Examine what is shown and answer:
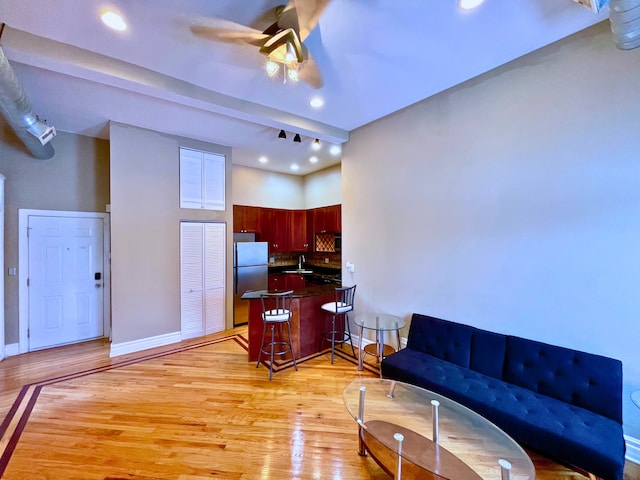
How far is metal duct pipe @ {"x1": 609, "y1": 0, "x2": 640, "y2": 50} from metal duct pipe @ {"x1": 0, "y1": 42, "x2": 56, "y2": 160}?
4.01m

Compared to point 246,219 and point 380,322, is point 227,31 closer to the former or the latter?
point 380,322

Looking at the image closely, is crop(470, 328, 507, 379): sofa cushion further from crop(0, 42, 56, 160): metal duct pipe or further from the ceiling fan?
crop(0, 42, 56, 160): metal duct pipe

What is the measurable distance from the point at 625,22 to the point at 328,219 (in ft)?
14.8

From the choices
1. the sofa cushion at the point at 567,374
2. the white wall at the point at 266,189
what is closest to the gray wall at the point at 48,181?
the white wall at the point at 266,189

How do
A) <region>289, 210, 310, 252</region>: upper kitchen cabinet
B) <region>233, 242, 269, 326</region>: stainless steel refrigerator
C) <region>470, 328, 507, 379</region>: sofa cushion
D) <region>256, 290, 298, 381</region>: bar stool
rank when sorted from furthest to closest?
<region>289, 210, 310, 252</region>: upper kitchen cabinet, <region>233, 242, 269, 326</region>: stainless steel refrigerator, <region>256, 290, 298, 381</region>: bar stool, <region>470, 328, 507, 379</region>: sofa cushion

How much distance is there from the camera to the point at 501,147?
2.56 m

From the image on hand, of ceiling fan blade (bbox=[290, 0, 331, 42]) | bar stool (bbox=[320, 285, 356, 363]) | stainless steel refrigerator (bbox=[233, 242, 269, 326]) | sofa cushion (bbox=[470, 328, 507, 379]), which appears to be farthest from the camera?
stainless steel refrigerator (bbox=[233, 242, 269, 326])

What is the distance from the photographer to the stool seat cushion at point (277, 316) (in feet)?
10.5

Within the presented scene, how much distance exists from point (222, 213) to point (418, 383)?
3907 millimetres

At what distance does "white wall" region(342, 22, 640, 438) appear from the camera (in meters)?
1.98

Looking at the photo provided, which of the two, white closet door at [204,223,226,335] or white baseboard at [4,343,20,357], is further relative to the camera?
white closet door at [204,223,226,335]

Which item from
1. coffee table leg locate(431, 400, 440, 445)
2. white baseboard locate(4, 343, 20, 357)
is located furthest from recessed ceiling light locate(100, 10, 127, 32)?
white baseboard locate(4, 343, 20, 357)

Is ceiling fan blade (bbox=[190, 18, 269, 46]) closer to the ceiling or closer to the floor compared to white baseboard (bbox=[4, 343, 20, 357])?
closer to the ceiling

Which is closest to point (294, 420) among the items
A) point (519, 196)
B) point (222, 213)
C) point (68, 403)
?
point (68, 403)
